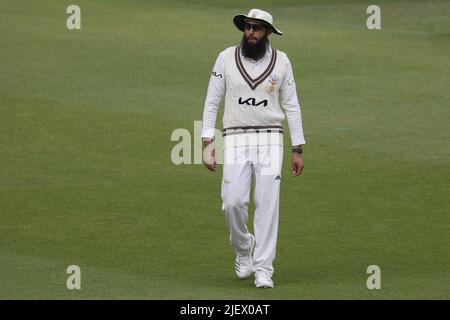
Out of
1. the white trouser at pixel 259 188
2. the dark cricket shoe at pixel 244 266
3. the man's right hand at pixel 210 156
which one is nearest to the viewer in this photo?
the white trouser at pixel 259 188

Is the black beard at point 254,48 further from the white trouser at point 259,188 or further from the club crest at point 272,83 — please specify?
the white trouser at point 259,188

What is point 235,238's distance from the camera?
12586mm

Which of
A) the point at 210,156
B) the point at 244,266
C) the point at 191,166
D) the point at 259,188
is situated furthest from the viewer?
the point at 191,166

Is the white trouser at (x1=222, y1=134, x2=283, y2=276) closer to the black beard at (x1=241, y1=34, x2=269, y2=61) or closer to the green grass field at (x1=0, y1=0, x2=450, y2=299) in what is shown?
the green grass field at (x1=0, y1=0, x2=450, y2=299)

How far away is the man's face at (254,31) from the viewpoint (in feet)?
40.5

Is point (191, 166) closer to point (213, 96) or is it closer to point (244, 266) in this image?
point (244, 266)

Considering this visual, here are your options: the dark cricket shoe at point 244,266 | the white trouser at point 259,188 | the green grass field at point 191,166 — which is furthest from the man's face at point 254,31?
the green grass field at point 191,166

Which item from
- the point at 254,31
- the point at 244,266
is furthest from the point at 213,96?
the point at 244,266

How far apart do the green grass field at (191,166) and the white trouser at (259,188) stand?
0.38 meters

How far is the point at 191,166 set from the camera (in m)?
18.2

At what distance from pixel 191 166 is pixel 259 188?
594 centimetres

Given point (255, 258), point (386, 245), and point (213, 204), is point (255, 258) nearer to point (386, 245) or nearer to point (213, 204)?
point (386, 245)

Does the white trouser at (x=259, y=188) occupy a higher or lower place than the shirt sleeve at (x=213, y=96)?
lower

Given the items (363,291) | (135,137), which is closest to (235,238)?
(363,291)
